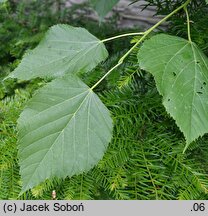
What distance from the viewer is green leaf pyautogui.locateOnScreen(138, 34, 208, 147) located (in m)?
0.52

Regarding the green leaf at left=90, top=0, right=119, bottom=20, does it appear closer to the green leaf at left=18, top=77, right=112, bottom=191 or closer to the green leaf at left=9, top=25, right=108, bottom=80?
the green leaf at left=9, top=25, right=108, bottom=80

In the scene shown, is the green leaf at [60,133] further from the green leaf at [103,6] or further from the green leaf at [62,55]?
the green leaf at [103,6]

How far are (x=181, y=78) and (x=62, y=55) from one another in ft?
0.66

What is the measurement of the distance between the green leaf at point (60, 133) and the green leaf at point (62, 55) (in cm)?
3

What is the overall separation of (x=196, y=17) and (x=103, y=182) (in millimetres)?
409

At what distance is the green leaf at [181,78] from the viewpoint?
1.69ft

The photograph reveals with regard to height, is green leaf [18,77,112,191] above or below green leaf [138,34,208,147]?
below

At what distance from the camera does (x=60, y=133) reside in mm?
544

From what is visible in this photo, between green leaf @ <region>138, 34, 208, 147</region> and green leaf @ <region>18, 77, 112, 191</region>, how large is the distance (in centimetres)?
10

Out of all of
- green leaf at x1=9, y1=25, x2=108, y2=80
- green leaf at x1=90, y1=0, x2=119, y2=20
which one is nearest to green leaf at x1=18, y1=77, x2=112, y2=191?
green leaf at x1=9, y1=25, x2=108, y2=80

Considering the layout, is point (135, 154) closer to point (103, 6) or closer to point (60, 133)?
point (60, 133)

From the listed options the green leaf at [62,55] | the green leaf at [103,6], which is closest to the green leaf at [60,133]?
the green leaf at [62,55]

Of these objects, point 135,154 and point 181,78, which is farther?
point 135,154

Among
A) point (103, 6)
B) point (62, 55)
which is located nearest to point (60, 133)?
point (62, 55)
